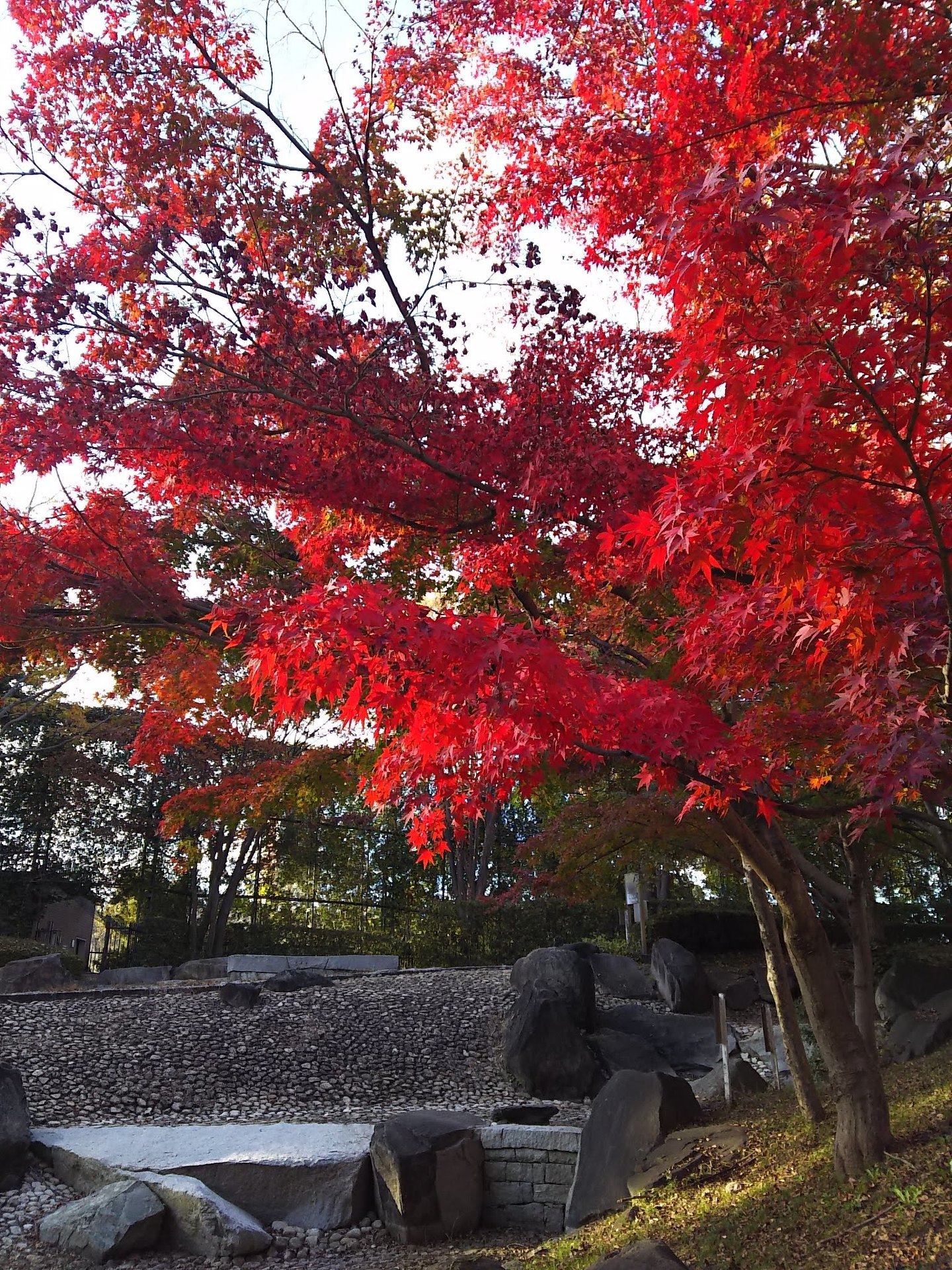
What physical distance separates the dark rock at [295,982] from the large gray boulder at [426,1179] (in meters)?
5.26

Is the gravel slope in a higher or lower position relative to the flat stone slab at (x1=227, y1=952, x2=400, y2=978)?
lower

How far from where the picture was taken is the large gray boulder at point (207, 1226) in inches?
214

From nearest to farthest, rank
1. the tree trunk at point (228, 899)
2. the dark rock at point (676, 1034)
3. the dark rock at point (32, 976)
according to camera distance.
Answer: the dark rock at point (676, 1034)
the dark rock at point (32, 976)
the tree trunk at point (228, 899)

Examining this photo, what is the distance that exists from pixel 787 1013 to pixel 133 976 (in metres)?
10.2

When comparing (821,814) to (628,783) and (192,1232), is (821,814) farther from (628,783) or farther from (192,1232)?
(628,783)

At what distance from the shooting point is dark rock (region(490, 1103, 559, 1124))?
7352mm

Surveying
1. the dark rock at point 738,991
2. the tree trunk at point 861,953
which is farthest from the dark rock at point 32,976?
the tree trunk at point 861,953

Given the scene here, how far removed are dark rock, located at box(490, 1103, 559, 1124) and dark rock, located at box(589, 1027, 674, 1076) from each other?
1.97m

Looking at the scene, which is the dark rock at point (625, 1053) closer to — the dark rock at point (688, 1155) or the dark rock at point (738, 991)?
the dark rock at point (738, 991)

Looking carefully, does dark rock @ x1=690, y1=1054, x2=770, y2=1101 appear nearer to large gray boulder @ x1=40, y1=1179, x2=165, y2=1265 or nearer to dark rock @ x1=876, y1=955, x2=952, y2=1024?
dark rock @ x1=876, y1=955, x2=952, y2=1024

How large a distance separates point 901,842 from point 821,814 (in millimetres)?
8018

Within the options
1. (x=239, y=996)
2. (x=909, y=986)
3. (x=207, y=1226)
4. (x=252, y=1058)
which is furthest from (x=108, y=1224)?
(x=909, y=986)

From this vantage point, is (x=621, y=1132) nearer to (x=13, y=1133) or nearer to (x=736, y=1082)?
(x=736, y=1082)

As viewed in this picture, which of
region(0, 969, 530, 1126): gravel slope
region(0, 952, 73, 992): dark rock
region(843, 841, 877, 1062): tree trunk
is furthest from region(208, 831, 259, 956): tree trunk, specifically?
region(843, 841, 877, 1062): tree trunk
